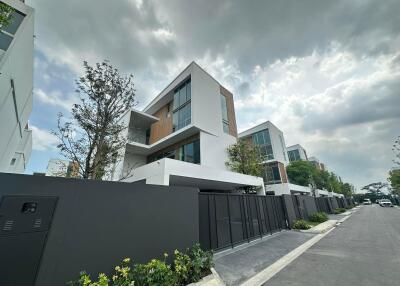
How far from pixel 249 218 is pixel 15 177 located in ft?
30.5

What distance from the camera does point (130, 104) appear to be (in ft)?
31.6

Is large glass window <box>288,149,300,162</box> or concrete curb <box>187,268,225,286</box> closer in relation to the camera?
concrete curb <box>187,268,225,286</box>

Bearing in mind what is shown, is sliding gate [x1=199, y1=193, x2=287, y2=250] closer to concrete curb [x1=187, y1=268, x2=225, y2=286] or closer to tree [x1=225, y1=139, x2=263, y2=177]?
concrete curb [x1=187, y1=268, x2=225, y2=286]

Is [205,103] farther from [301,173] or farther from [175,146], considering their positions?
[301,173]

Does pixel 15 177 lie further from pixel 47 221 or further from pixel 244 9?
pixel 244 9

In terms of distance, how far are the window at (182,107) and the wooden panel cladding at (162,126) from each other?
1.00m

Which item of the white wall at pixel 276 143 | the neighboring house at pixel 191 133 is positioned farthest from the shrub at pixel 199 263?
the white wall at pixel 276 143

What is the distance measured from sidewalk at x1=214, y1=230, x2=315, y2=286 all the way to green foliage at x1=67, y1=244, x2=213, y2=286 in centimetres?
82

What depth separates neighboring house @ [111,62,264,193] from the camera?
1293 centimetres

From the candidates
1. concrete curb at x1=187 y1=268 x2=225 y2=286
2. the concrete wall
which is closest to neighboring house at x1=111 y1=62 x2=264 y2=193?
the concrete wall

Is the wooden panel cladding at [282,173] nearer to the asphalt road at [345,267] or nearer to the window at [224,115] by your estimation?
the window at [224,115]

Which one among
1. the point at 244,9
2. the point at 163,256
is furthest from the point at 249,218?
the point at 244,9

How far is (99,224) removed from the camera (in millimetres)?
3412

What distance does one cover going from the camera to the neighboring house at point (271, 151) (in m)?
26.3
